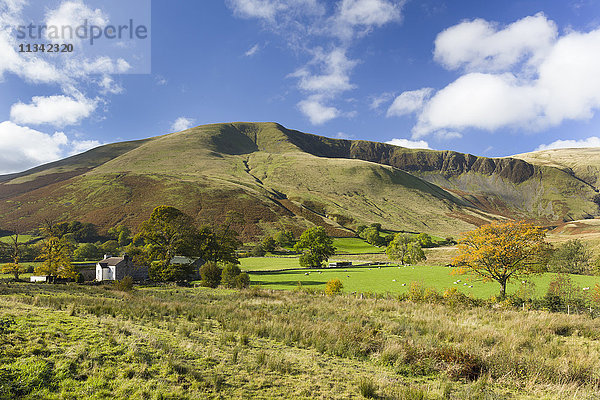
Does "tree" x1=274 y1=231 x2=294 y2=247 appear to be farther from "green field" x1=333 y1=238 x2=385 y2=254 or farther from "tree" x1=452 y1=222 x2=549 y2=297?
"tree" x1=452 y1=222 x2=549 y2=297

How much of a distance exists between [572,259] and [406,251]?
99.5 ft

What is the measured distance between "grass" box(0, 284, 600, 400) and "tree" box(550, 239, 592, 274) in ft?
159

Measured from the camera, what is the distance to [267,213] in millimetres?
126562

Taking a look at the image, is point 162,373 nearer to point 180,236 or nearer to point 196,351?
point 196,351

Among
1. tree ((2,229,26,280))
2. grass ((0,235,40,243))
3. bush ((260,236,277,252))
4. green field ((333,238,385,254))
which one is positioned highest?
grass ((0,235,40,243))

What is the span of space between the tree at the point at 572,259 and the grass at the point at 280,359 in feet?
159

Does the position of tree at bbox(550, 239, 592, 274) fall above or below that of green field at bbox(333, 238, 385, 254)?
above

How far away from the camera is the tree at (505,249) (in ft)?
82.9

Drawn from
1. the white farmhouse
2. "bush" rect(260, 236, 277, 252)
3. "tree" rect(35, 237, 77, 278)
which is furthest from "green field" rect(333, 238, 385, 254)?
"tree" rect(35, 237, 77, 278)

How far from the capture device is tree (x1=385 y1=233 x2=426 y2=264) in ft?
224

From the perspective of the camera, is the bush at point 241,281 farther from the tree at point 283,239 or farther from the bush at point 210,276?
the tree at point 283,239

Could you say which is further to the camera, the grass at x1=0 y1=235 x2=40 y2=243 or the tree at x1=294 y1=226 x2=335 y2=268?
the grass at x1=0 y1=235 x2=40 y2=243

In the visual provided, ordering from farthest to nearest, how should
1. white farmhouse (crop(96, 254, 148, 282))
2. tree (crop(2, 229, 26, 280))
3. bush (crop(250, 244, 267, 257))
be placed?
Result: bush (crop(250, 244, 267, 257)), white farmhouse (crop(96, 254, 148, 282)), tree (crop(2, 229, 26, 280))

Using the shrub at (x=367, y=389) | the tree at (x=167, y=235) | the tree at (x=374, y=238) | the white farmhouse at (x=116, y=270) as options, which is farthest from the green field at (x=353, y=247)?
the shrub at (x=367, y=389)
